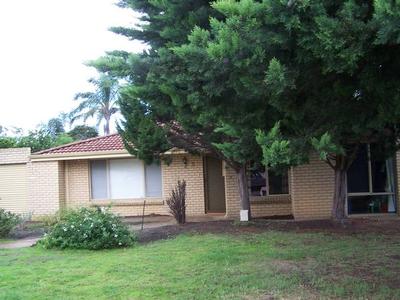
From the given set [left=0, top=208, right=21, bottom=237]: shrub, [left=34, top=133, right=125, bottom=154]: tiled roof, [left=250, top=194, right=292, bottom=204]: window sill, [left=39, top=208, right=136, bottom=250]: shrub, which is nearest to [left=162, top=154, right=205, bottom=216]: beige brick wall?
[left=250, top=194, right=292, bottom=204]: window sill

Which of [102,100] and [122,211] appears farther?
[102,100]

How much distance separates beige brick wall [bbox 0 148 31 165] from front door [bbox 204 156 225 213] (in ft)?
23.6

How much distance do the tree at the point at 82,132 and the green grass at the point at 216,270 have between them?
3752 cm

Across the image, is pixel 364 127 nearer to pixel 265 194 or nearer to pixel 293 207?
pixel 293 207

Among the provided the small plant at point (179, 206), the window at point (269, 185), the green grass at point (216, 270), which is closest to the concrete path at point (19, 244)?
the green grass at point (216, 270)

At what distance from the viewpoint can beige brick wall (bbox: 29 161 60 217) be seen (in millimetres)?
20812

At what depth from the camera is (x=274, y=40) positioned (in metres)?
4.84

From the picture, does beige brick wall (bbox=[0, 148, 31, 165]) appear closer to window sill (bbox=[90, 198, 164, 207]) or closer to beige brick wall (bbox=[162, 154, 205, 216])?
window sill (bbox=[90, 198, 164, 207])

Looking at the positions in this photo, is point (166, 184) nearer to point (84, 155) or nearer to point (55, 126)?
point (84, 155)

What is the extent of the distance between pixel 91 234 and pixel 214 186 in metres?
8.40

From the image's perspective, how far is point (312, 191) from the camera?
1689 centimetres

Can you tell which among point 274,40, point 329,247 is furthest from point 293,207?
point 274,40

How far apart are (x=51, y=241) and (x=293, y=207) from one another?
772 centimetres

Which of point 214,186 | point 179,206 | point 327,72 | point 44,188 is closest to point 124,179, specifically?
point 44,188
